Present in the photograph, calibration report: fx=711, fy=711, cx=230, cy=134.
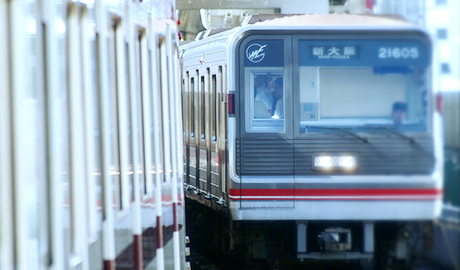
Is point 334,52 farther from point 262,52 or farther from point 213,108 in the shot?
point 213,108

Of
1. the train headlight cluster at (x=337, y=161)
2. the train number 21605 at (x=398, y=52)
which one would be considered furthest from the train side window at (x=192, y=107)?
the train number 21605 at (x=398, y=52)

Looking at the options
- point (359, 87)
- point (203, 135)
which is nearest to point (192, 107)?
point (203, 135)

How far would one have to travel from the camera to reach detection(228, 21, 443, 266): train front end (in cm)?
619

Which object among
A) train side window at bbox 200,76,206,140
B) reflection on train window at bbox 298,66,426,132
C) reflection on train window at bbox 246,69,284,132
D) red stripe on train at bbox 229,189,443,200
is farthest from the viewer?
train side window at bbox 200,76,206,140

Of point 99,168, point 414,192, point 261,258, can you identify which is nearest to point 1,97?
point 99,168

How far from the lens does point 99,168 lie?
79.6 inches

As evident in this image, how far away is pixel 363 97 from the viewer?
6.16 meters

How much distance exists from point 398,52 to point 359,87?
45cm

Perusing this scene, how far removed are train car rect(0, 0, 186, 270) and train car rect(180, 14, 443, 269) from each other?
10.7 ft

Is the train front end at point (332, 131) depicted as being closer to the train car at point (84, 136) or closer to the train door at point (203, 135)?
the train door at point (203, 135)

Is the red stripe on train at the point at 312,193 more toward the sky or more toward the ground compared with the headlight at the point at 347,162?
more toward the ground

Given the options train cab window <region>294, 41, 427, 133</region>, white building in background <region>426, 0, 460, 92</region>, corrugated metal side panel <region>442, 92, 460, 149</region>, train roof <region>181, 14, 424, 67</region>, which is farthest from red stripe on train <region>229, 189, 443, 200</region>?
corrugated metal side panel <region>442, 92, 460, 149</region>

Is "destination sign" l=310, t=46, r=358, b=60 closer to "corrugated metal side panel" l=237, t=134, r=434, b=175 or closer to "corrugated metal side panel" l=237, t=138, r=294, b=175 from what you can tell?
"corrugated metal side panel" l=237, t=134, r=434, b=175

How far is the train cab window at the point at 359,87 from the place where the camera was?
613 cm
